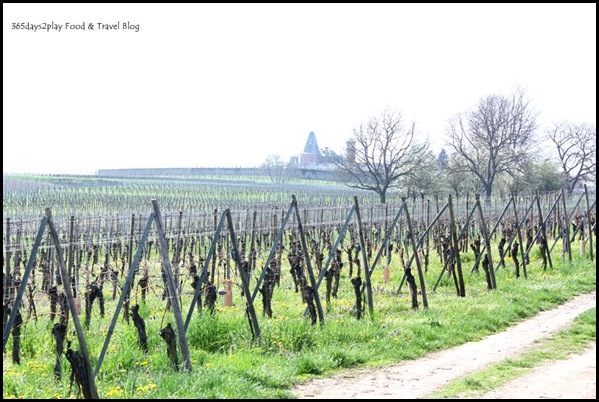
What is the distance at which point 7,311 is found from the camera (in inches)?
346

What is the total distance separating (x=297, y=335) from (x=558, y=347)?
3.10 meters

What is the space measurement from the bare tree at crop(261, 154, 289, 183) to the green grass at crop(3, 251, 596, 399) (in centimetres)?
4687

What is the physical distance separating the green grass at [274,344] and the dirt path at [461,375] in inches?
8.3

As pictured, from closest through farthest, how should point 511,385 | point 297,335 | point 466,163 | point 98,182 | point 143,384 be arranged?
point 143,384 < point 511,385 < point 297,335 < point 466,163 < point 98,182

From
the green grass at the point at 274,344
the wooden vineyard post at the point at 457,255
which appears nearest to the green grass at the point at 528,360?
the green grass at the point at 274,344

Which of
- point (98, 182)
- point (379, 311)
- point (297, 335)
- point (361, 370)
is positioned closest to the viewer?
point (361, 370)

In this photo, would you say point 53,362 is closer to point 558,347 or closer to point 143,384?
point 143,384

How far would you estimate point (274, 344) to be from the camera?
845cm

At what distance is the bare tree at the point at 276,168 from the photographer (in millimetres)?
59772

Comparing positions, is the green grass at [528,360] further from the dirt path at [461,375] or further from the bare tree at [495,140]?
the bare tree at [495,140]

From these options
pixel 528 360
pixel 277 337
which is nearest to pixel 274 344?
pixel 277 337

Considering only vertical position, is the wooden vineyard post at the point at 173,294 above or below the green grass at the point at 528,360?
above

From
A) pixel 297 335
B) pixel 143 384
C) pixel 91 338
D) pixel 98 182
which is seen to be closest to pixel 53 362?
pixel 91 338

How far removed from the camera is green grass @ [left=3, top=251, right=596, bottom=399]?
22.0 feet
